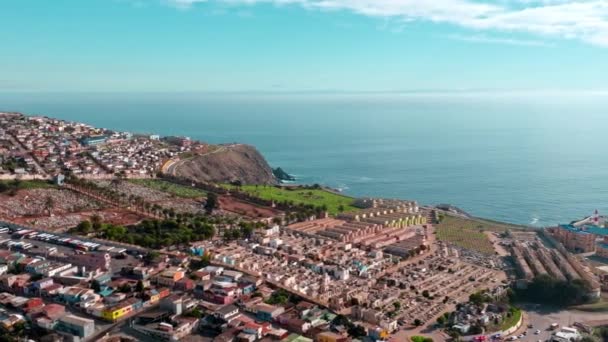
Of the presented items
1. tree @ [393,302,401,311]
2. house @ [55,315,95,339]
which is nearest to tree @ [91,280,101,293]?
house @ [55,315,95,339]

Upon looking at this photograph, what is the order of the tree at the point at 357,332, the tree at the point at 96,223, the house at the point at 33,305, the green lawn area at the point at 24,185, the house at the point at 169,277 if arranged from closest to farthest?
1. the tree at the point at 357,332
2. the house at the point at 33,305
3. the house at the point at 169,277
4. the tree at the point at 96,223
5. the green lawn area at the point at 24,185

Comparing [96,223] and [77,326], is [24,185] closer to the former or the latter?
[96,223]

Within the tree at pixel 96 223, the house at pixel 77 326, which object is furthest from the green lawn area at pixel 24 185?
the house at pixel 77 326

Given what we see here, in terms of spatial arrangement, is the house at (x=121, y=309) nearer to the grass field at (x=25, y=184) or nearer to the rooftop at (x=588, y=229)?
the grass field at (x=25, y=184)

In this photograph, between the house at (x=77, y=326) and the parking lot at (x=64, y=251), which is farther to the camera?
the parking lot at (x=64, y=251)

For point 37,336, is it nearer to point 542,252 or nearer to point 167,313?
point 167,313

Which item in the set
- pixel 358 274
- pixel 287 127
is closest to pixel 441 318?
pixel 358 274

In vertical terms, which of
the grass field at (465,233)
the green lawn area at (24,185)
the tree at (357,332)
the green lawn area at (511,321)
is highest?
the green lawn area at (24,185)
